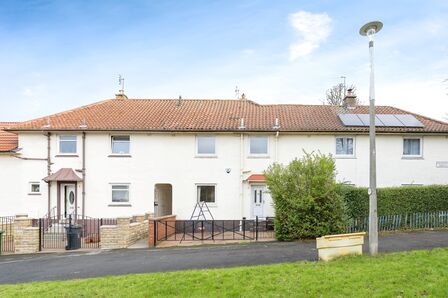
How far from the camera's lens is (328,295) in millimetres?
6695

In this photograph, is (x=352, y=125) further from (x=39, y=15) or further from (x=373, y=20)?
A: (x=39, y=15)

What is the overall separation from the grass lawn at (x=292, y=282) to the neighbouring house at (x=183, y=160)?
11.4 meters

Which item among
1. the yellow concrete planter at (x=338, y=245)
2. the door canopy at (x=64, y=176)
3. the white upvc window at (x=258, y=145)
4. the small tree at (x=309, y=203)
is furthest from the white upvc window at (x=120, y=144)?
the yellow concrete planter at (x=338, y=245)

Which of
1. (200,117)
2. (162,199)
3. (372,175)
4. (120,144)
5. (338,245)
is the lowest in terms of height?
(162,199)

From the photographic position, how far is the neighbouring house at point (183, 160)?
20.2 m

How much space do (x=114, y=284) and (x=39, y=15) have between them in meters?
10.8

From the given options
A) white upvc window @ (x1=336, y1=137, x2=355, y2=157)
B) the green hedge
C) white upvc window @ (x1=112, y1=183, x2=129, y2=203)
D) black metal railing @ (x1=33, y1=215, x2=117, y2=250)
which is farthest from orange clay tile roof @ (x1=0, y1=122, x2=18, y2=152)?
white upvc window @ (x1=336, y1=137, x2=355, y2=157)

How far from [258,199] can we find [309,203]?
5.96m

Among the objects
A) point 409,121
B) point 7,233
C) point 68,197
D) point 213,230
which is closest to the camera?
point 213,230

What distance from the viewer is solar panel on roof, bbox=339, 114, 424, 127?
68.3 feet

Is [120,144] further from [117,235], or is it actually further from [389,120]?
[389,120]

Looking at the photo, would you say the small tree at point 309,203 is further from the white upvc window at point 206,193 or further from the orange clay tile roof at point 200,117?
the white upvc window at point 206,193

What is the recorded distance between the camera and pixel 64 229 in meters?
18.8

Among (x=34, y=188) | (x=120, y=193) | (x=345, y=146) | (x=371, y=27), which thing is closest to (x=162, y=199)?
(x=120, y=193)
